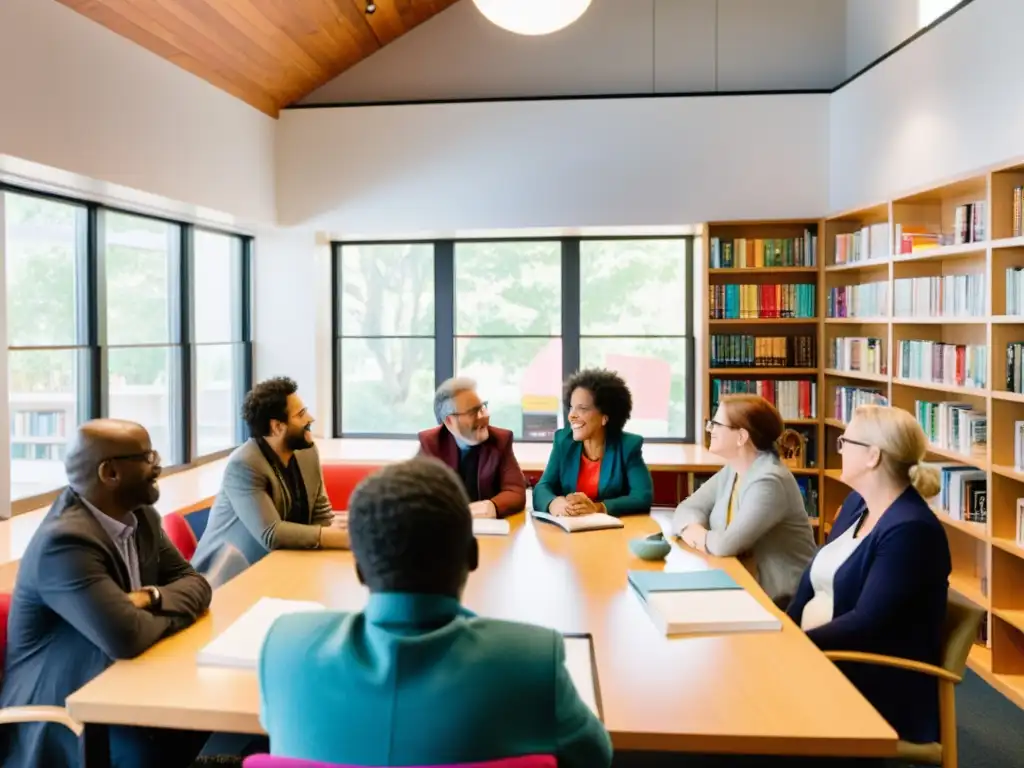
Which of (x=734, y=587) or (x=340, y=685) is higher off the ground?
(x=340, y=685)

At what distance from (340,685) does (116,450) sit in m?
1.18

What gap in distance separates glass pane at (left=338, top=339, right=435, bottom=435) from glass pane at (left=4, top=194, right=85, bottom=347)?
2485mm

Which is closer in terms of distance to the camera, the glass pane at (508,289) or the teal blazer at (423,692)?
the teal blazer at (423,692)

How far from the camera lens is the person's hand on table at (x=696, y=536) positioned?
3.07 meters

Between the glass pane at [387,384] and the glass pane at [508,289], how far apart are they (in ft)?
1.38

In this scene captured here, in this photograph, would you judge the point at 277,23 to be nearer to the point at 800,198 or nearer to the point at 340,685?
the point at 800,198

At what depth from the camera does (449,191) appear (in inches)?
248

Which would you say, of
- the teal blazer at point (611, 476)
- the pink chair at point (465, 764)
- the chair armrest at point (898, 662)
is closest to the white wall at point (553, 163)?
the teal blazer at point (611, 476)

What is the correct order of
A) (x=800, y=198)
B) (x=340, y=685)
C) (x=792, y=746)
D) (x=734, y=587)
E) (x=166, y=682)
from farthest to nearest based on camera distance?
(x=800, y=198) < (x=734, y=587) < (x=166, y=682) < (x=792, y=746) < (x=340, y=685)

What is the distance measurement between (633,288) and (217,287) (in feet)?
10.0

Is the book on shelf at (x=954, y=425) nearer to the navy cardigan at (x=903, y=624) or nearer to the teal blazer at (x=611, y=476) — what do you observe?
the teal blazer at (x=611, y=476)

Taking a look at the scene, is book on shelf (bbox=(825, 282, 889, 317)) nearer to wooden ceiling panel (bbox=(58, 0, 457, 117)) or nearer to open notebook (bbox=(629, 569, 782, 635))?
open notebook (bbox=(629, 569, 782, 635))

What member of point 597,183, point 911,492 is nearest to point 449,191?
point 597,183

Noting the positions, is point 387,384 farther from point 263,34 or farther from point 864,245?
point 864,245
